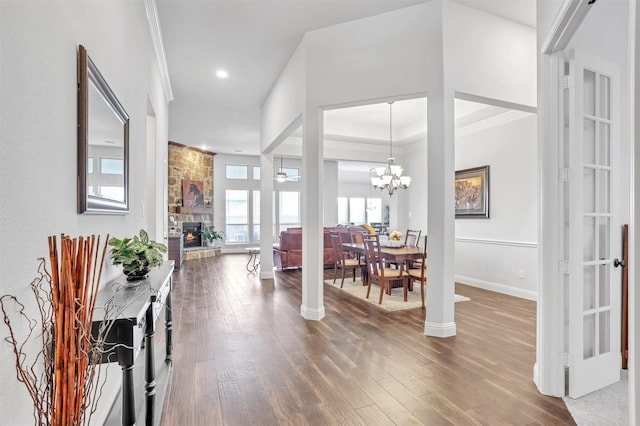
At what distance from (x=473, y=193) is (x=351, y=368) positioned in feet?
14.5

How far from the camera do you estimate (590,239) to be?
2.36 metres

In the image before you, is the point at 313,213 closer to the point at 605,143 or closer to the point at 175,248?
the point at 605,143

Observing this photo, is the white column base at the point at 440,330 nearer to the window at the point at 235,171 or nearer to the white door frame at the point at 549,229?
the white door frame at the point at 549,229

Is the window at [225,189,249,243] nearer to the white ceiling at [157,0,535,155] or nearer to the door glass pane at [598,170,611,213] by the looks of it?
the white ceiling at [157,0,535,155]

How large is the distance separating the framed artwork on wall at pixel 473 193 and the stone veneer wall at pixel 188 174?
745cm

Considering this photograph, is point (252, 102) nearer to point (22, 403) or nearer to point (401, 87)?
point (401, 87)

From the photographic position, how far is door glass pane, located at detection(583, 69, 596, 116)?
2.38 meters

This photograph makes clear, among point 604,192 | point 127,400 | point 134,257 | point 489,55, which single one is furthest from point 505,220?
point 127,400

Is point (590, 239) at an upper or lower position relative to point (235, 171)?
lower

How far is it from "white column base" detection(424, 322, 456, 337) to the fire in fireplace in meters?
8.42

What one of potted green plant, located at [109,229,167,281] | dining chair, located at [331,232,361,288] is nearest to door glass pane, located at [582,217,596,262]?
potted green plant, located at [109,229,167,281]

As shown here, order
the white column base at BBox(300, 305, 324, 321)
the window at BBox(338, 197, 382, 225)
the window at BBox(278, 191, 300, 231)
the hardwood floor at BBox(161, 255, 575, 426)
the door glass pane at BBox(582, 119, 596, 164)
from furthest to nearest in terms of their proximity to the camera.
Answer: the window at BBox(338, 197, 382, 225) → the window at BBox(278, 191, 300, 231) → the white column base at BBox(300, 305, 324, 321) → the door glass pane at BBox(582, 119, 596, 164) → the hardwood floor at BBox(161, 255, 575, 426)

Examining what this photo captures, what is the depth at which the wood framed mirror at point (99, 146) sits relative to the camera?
158 centimetres

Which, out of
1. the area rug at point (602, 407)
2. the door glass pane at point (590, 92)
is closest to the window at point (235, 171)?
the door glass pane at point (590, 92)
